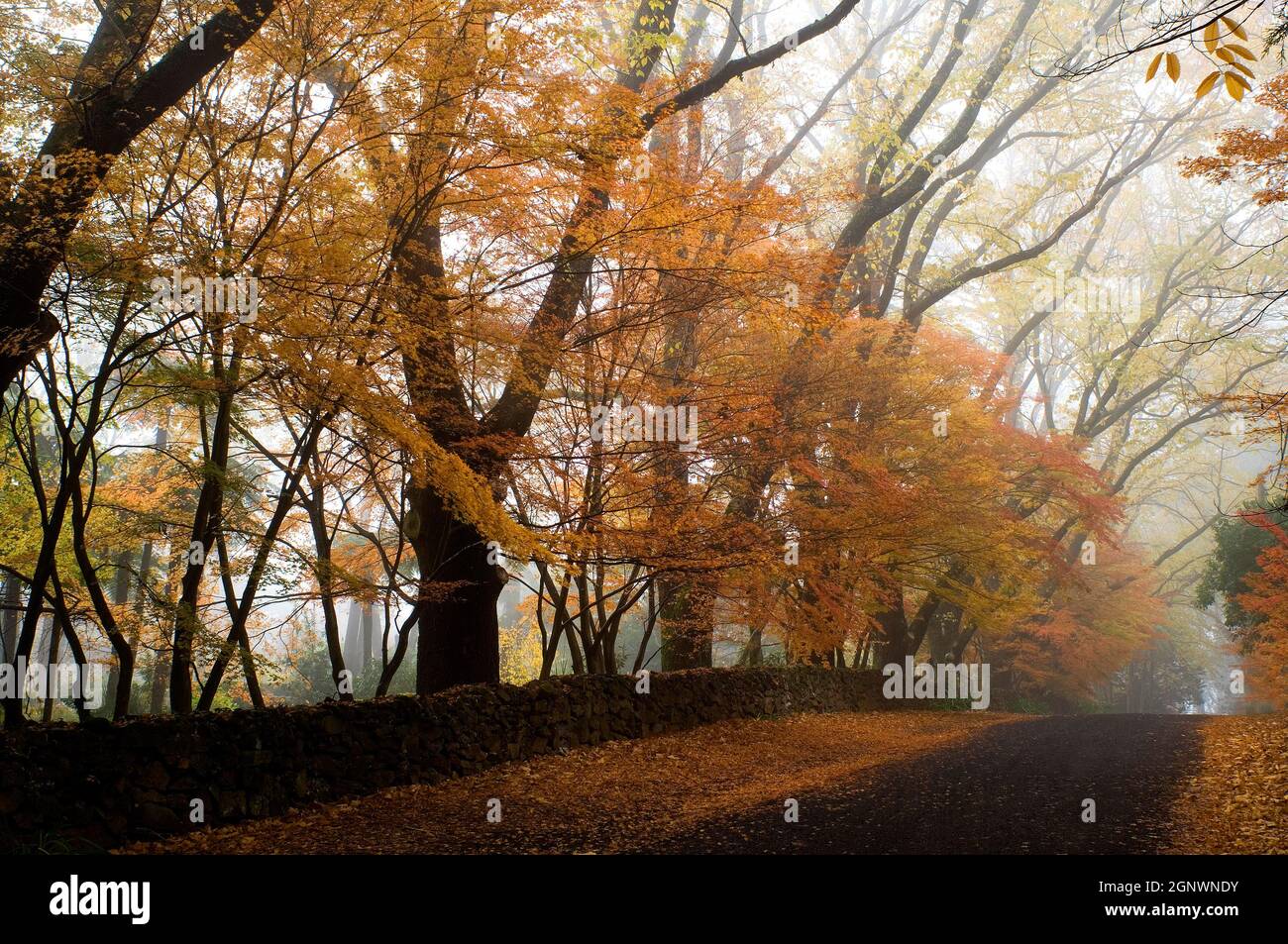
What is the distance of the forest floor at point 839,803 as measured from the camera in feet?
17.2

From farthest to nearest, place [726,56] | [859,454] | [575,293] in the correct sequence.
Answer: [726,56] → [859,454] → [575,293]

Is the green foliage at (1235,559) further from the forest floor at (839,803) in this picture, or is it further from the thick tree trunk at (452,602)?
the thick tree trunk at (452,602)

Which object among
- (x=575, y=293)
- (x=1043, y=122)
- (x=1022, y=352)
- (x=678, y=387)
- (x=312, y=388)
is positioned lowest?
(x=312, y=388)

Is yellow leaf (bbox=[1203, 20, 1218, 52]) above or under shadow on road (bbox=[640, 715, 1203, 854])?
above

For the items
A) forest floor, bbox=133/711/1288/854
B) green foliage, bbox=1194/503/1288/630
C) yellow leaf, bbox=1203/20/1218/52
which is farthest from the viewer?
green foliage, bbox=1194/503/1288/630

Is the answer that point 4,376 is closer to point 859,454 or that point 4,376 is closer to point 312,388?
point 312,388

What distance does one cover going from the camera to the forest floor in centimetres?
523

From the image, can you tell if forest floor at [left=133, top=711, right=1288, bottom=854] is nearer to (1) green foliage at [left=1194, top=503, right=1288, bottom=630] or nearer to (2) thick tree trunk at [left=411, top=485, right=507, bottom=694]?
(2) thick tree trunk at [left=411, top=485, right=507, bottom=694]

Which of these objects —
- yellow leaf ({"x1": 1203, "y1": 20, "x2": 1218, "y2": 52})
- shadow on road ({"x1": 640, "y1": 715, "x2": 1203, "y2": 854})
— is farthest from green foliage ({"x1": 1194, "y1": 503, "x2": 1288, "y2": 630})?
yellow leaf ({"x1": 1203, "y1": 20, "x2": 1218, "y2": 52})

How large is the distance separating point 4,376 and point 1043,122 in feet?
65.4

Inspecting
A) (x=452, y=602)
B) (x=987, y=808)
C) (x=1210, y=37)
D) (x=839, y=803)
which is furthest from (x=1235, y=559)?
(x=1210, y=37)
